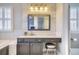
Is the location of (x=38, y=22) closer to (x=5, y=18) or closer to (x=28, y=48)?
(x=5, y=18)

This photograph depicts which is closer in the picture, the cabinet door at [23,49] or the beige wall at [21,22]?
the cabinet door at [23,49]

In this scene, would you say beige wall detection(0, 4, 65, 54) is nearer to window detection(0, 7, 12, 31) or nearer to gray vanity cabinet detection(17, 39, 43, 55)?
window detection(0, 7, 12, 31)

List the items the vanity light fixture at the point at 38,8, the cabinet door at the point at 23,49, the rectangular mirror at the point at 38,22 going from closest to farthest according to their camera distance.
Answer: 1. the cabinet door at the point at 23,49
2. the vanity light fixture at the point at 38,8
3. the rectangular mirror at the point at 38,22

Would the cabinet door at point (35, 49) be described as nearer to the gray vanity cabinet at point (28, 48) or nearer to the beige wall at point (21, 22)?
the gray vanity cabinet at point (28, 48)

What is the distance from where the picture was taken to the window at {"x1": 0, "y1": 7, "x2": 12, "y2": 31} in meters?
7.28

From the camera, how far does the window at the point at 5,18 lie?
23.9 feet

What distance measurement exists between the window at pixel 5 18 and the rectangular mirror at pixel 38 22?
97 cm

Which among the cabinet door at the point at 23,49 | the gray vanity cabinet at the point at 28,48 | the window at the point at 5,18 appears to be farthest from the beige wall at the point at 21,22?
the cabinet door at the point at 23,49

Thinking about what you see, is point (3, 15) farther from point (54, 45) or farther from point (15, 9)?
point (54, 45)

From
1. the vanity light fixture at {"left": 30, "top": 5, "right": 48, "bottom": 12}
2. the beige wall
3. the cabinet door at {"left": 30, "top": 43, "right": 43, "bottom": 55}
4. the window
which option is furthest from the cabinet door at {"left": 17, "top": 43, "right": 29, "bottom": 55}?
the vanity light fixture at {"left": 30, "top": 5, "right": 48, "bottom": 12}

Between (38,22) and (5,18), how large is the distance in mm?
1583

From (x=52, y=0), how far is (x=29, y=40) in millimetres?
4710

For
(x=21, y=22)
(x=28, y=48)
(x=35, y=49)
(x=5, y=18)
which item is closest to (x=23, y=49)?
(x=28, y=48)

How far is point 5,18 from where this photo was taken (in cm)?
729
